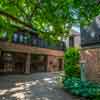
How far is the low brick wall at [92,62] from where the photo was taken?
31.3ft

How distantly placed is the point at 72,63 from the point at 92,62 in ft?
8.10

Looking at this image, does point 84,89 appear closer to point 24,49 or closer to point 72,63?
point 72,63

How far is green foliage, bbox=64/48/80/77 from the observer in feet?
37.5

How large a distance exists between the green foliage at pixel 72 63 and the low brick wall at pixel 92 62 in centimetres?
135

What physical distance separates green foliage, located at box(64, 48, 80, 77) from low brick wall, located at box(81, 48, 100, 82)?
4.42 feet

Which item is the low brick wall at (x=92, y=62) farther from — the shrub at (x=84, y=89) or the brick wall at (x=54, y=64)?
the brick wall at (x=54, y=64)

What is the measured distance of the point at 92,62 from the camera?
32.3 ft

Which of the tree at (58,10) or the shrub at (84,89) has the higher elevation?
the tree at (58,10)

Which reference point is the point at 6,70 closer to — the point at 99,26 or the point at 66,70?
the point at 66,70

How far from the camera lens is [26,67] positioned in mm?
19641

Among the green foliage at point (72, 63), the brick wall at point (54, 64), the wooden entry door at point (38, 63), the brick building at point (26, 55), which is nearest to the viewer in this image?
the green foliage at point (72, 63)

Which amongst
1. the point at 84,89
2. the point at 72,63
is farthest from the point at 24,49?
the point at 84,89

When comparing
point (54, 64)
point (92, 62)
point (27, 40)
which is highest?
point (27, 40)

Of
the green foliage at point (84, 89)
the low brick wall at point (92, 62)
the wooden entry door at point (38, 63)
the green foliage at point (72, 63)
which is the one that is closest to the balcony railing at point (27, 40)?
the wooden entry door at point (38, 63)
